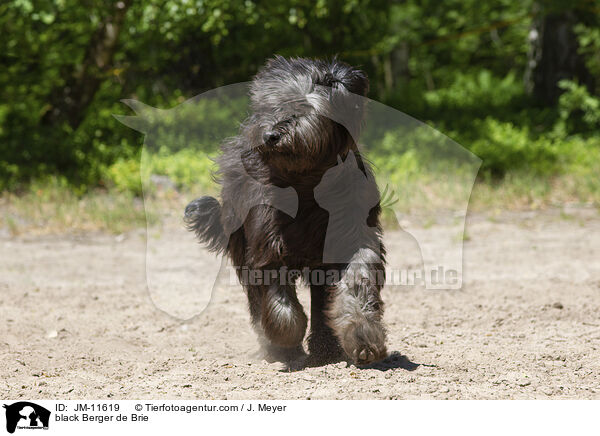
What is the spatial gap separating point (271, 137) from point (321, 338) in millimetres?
1412

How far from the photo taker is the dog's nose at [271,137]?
3.79 metres

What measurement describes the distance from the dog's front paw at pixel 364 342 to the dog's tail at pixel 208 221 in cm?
126

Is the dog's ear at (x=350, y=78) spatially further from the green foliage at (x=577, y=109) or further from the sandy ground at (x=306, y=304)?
the green foliage at (x=577, y=109)

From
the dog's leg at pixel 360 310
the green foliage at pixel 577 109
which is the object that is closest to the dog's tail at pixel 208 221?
the dog's leg at pixel 360 310

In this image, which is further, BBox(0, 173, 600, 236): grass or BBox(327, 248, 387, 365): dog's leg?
BBox(0, 173, 600, 236): grass

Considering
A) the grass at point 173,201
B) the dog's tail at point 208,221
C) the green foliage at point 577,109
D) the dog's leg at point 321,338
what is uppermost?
the green foliage at point 577,109

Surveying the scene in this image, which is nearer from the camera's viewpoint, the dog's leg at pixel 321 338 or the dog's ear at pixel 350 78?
the dog's ear at pixel 350 78

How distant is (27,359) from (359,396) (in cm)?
216

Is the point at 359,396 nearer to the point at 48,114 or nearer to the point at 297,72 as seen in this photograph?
the point at 297,72
